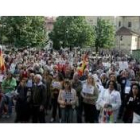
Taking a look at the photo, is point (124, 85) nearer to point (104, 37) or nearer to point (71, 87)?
point (104, 37)

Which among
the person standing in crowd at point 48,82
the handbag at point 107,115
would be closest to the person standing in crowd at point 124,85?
the handbag at point 107,115

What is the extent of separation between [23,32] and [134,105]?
349cm

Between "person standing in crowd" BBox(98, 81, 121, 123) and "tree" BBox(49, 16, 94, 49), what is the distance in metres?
1.70

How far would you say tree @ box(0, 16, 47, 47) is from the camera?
1136cm

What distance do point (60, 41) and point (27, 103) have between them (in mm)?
1911

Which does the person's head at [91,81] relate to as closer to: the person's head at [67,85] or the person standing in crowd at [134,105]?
the person's head at [67,85]

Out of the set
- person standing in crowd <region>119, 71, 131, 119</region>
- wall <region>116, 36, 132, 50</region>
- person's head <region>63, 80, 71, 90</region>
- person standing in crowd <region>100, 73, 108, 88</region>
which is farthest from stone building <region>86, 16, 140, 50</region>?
person's head <region>63, 80, 71, 90</region>

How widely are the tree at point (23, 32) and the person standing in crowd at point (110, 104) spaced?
7.75 ft

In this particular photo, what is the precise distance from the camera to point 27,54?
40.4 ft

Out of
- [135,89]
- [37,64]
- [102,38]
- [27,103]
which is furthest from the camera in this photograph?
[37,64]

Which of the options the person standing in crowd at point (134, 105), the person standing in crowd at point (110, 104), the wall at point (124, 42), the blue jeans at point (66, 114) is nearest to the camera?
the person standing in crowd at point (134, 105)

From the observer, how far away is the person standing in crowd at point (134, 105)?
33.1 feet
